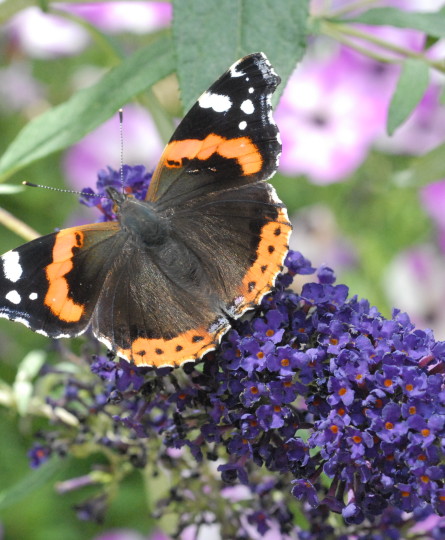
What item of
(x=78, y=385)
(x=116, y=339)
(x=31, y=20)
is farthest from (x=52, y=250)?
(x=31, y=20)

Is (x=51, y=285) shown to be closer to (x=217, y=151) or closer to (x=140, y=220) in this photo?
(x=140, y=220)

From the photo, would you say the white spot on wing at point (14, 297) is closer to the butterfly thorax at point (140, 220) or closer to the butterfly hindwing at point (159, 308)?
the butterfly hindwing at point (159, 308)

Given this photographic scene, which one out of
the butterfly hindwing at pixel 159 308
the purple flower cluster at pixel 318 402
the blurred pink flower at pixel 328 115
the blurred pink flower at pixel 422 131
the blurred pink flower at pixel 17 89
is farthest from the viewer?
the blurred pink flower at pixel 17 89

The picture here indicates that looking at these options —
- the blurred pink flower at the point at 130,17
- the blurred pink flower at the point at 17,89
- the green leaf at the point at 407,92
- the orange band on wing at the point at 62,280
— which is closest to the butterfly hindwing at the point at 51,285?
the orange band on wing at the point at 62,280

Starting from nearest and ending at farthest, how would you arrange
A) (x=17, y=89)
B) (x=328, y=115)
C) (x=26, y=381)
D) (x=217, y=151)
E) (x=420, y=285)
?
(x=217, y=151)
(x=26, y=381)
(x=420, y=285)
(x=328, y=115)
(x=17, y=89)

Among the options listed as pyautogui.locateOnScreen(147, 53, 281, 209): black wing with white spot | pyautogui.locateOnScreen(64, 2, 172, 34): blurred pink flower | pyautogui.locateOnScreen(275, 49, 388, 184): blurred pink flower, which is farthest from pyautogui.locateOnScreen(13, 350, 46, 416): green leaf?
pyautogui.locateOnScreen(64, 2, 172, 34): blurred pink flower

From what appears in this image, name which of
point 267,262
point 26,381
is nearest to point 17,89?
point 26,381
